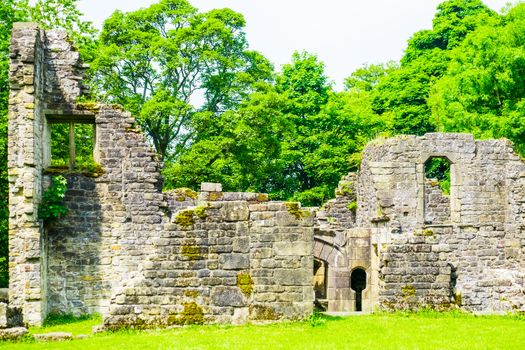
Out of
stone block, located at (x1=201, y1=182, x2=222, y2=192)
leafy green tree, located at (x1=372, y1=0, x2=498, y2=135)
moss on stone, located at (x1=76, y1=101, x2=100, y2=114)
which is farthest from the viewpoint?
leafy green tree, located at (x1=372, y1=0, x2=498, y2=135)

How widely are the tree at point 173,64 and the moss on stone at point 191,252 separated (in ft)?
61.1

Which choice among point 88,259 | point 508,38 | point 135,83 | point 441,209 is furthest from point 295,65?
point 88,259

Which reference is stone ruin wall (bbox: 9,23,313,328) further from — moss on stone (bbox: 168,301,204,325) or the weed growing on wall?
the weed growing on wall

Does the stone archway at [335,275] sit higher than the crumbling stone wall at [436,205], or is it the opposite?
the crumbling stone wall at [436,205]

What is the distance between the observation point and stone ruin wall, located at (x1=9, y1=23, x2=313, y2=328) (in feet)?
48.2

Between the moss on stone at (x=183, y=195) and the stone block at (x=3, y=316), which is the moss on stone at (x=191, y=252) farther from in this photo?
the moss on stone at (x=183, y=195)

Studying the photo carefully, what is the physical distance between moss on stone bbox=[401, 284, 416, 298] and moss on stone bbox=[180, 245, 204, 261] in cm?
528

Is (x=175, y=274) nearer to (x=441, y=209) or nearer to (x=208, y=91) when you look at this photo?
(x=441, y=209)

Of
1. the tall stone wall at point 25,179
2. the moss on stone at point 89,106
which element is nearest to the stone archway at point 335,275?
the moss on stone at point 89,106

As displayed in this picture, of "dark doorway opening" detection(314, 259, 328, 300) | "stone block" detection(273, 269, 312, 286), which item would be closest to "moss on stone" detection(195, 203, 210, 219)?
"stone block" detection(273, 269, 312, 286)

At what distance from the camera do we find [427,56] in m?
43.7

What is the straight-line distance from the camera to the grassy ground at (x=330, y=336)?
12.4 m

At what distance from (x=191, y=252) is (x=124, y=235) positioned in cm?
566

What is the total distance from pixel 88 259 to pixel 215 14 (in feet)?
59.9
